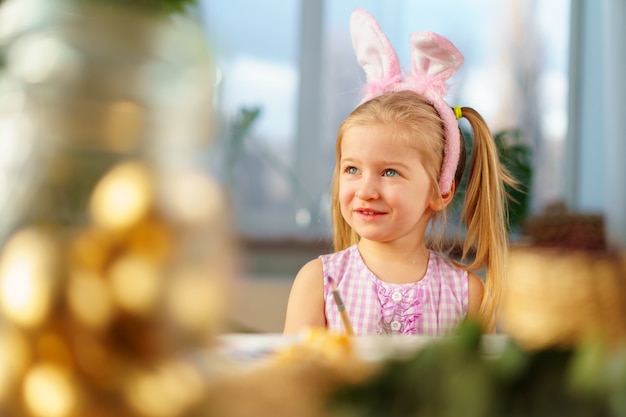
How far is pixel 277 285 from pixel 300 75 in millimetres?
1493

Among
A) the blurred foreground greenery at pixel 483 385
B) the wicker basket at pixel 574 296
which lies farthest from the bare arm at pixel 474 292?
the blurred foreground greenery at pixel 483 385

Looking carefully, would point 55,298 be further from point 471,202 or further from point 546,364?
point 471,202

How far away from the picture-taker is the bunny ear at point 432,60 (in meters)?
1.38

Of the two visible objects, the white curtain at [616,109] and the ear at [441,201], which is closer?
the ear at [441,201]

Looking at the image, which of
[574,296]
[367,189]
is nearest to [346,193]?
[367,189]

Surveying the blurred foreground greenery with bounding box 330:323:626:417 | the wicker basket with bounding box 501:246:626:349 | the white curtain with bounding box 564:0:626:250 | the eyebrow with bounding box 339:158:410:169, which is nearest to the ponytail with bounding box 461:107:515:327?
the eyebrow with bounding box 339:158:410:169

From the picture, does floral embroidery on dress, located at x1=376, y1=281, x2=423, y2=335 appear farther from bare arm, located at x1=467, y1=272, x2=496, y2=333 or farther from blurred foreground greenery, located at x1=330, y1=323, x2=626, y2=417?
blurred foreground greenery, located at x1=330, y1=323, x2=626, y2=417

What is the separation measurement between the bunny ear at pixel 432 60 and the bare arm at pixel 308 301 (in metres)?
0.40

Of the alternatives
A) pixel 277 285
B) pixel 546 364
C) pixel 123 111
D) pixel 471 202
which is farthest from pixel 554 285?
pixel 277 285

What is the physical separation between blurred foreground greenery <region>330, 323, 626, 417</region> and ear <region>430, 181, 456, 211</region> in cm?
114

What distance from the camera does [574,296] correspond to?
1.40 ft

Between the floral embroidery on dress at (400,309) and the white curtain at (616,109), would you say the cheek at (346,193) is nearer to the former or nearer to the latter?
the floral embroidery on dress at (400,309)

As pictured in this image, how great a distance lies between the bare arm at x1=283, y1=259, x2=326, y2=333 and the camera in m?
1.38

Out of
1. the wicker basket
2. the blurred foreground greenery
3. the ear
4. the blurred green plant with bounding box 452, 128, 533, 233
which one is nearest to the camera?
the blurred foreground greenery
